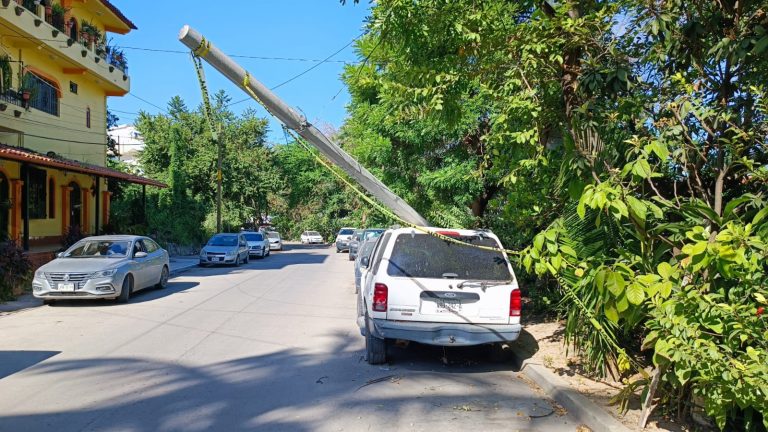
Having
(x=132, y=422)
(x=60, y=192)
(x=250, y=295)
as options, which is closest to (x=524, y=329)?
(x=132, y=422)

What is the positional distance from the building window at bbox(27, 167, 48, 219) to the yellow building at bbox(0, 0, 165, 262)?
0.04m

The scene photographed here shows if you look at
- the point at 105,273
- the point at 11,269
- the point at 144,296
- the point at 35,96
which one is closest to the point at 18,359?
the point at 105,273

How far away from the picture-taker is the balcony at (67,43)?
1789 centimetres

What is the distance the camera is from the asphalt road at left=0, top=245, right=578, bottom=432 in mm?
5297

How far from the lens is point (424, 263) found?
732 centimetres

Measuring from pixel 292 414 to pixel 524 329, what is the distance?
194 inches

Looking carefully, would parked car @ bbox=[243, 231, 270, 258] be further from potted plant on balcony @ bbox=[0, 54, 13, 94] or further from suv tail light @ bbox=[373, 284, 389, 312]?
suv tail light @ bbox=[373, 284, 389, 312]

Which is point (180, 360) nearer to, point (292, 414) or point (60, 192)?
point (292, 414)

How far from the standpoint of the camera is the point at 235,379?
6.66 meters

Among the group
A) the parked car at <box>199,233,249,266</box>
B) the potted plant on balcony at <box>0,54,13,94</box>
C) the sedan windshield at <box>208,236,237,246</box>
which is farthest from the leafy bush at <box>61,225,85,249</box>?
the sedan windshield at <box>208,236,237,246</box>

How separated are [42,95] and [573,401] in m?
21.3

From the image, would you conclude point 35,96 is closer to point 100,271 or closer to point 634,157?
point 100,271

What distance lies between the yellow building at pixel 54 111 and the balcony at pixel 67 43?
33 millimetres

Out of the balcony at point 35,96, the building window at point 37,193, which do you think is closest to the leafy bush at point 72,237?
the building window at point 37,193
